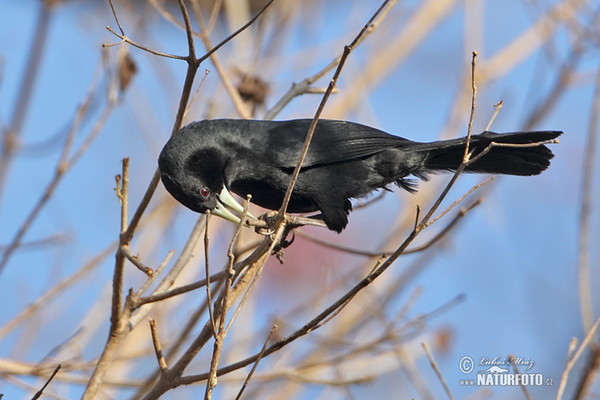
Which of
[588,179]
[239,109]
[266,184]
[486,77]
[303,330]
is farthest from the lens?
[486,77]

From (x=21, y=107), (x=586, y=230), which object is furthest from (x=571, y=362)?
(x=21, y=107)

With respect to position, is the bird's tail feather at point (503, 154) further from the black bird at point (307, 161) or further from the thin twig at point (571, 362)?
the thin twig at point (571, 362)

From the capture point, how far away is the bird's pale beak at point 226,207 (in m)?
3.67

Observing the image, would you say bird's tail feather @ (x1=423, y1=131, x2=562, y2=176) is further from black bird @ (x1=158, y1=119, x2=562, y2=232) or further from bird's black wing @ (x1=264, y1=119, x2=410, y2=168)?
bird's black wing @ (x1=264, y1=119, x2=410, y2=168)

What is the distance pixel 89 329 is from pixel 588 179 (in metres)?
3.19

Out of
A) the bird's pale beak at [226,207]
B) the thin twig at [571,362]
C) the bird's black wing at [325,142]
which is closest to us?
the thin twig at [571,362]

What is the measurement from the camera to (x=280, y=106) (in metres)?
4.00

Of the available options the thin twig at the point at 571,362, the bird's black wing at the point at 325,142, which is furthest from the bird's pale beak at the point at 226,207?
the thin twig at the point at 571,362

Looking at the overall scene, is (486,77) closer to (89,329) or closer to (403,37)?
(403,37)

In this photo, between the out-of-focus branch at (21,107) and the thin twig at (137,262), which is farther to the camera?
the out-of-focus branch at (21,107)

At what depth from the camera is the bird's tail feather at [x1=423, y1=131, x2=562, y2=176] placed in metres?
3.72

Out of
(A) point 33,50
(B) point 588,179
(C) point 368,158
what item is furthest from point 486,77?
(A) point 33,50

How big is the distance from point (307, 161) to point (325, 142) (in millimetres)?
210

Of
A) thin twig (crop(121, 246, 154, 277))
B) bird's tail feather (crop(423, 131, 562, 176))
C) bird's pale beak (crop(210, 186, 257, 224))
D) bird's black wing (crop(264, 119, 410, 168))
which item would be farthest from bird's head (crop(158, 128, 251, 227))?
bird's tail feather (crop(423, 131, 562, 176))
